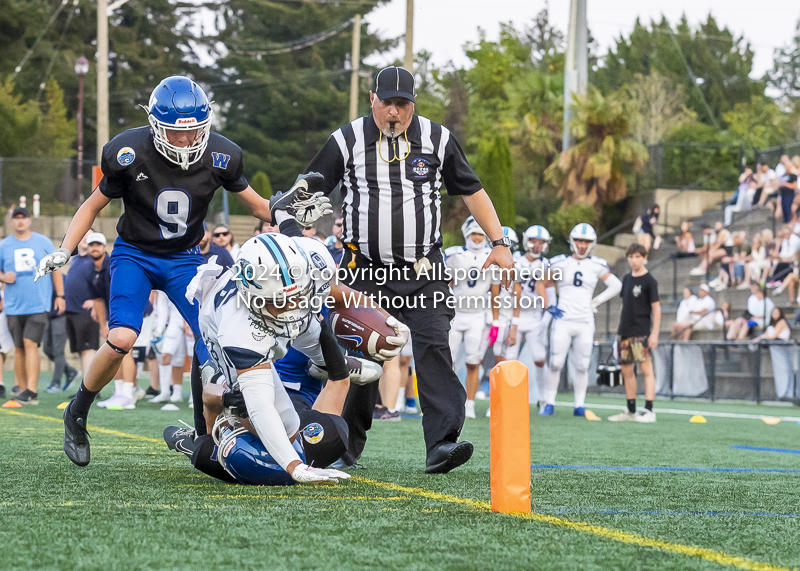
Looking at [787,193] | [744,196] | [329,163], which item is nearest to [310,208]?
[329,163]

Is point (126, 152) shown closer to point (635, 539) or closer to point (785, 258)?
point (635, 539)

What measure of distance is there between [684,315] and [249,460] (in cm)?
1460

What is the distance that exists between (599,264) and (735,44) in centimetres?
4472

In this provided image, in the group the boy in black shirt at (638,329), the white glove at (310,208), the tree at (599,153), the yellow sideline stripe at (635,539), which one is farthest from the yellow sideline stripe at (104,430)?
the tree at (599,153)

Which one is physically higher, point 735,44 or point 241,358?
point 735,44

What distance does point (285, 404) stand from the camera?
4668 millimetres

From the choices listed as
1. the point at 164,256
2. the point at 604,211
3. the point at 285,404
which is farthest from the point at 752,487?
the point at 604,211

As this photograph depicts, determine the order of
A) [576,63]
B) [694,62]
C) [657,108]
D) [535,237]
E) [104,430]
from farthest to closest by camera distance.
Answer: [694,62] → [657,108] → [576,63] → [535,237] → [104,430]

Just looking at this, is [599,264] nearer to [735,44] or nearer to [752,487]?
[752,487]

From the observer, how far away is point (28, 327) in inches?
435

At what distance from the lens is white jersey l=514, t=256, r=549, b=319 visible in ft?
39.0

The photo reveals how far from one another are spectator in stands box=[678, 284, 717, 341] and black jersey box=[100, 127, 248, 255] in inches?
539

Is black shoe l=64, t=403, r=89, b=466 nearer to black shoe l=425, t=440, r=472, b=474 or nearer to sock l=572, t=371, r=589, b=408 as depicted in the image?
black shoe l=425, t=440, r=472, b=474

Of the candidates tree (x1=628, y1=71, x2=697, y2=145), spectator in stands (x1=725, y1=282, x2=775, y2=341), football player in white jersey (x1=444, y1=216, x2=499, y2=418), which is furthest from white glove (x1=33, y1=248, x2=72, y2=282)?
tree (x1=628, y1=71, x2=697, y2=145)
